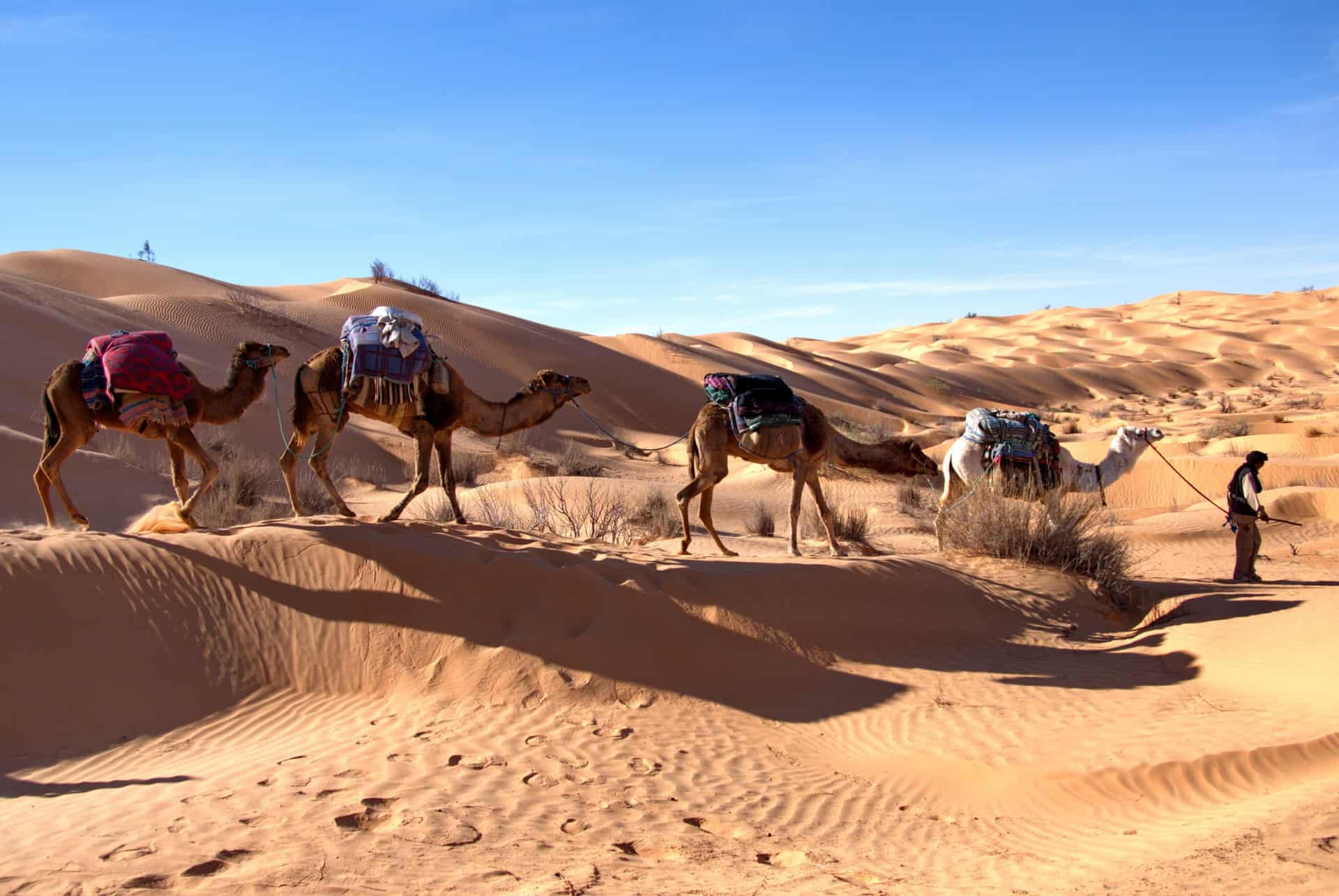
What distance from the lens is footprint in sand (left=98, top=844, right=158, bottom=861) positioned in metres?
4.45

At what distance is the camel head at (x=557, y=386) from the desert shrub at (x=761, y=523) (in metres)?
6.59

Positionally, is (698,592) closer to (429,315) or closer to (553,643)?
(553,643)

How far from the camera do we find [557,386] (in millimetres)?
11008

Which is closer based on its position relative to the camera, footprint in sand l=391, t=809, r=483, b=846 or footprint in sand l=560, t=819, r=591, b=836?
footprint in sand l=391, t=809, r=483, b=846

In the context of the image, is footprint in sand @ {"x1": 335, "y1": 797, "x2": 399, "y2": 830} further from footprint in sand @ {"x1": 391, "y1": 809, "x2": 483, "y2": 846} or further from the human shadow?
the human shadow

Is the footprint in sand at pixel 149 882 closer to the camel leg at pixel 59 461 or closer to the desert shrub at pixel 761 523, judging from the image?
the camel leg at pixel 59 461

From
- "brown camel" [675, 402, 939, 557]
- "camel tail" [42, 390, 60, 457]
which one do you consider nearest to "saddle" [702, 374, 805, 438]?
"brown camel" [675, 402, 939, 557]

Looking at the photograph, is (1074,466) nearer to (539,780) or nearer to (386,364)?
(386,364)

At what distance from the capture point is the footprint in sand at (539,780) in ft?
19.1

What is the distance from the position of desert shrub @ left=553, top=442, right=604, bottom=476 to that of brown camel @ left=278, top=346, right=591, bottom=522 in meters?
11.9

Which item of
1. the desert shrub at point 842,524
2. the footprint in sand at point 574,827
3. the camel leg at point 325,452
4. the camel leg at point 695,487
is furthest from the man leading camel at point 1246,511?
the camel leg at point 325,452

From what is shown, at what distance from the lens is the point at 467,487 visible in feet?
69.5

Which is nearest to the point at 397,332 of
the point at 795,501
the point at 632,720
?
the point at 632,720

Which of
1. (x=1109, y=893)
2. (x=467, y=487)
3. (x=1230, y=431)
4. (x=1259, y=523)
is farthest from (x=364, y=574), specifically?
(x=1230, y=431)
